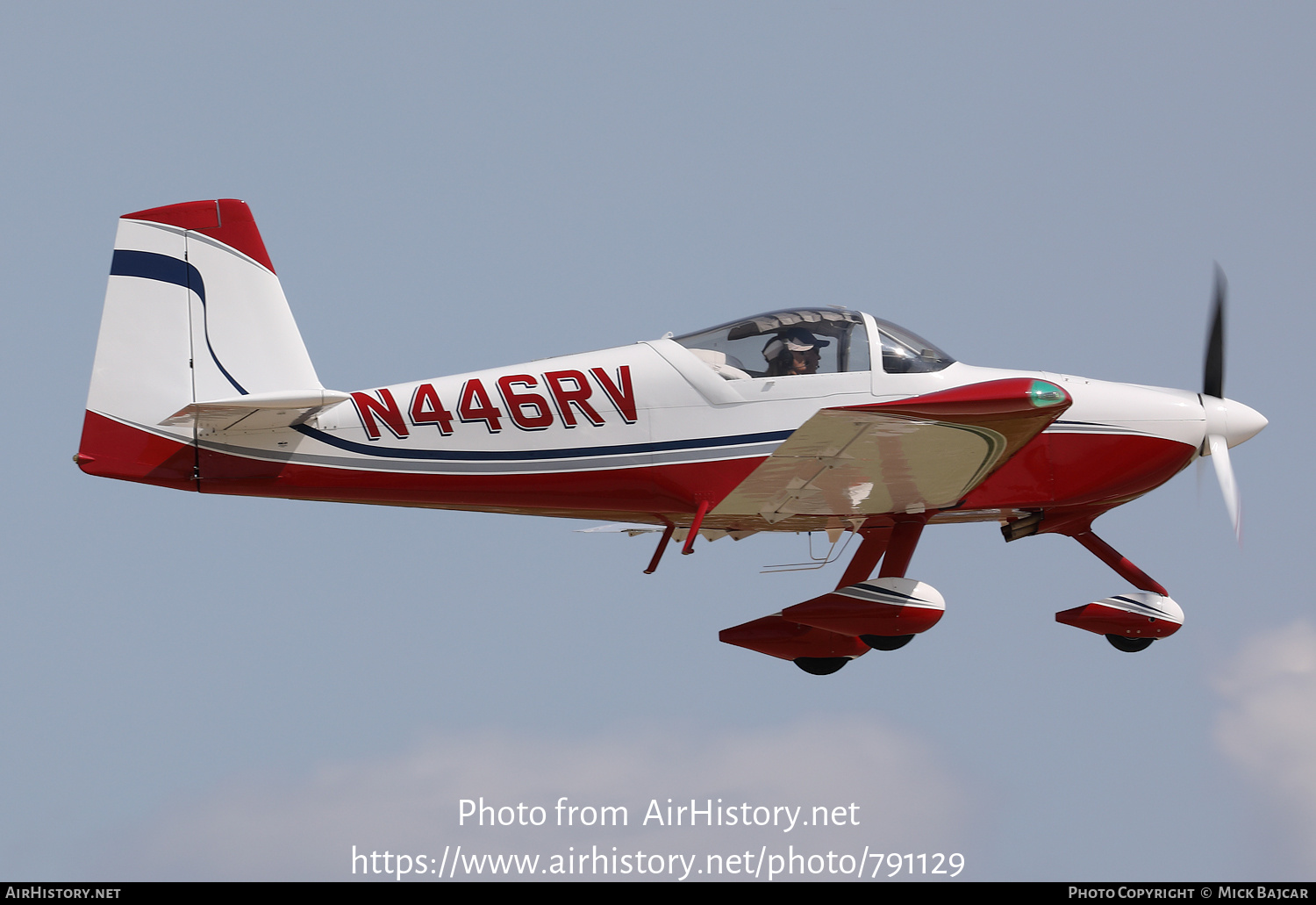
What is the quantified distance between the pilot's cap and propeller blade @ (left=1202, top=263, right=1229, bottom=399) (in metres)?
3.34

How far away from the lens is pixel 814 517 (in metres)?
11.3

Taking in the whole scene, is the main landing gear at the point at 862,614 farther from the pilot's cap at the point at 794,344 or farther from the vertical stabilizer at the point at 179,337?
the vertical stabilizer at the point at 179,337

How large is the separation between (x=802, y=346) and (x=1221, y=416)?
351 centimetres

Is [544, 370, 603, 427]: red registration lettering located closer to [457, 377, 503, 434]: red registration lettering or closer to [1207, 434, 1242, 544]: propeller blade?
[457, 377, 503, 434]: red registration lettering

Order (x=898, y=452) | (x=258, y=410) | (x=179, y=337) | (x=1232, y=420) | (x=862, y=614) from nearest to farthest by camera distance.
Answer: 1. (x=898, y=452)
2. (x=258, y=410)
3. (x=179, y=337)
4. (x=862, y=614)
5. (x=1232, y=420)

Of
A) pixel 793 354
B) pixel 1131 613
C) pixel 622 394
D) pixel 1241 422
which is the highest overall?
pixel 793 354

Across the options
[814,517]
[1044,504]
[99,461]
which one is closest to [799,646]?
[814,517]

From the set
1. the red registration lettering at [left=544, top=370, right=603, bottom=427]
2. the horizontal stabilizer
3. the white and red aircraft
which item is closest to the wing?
the white and red aircraft

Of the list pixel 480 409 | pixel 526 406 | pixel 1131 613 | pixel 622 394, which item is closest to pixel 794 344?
pixel 622 394

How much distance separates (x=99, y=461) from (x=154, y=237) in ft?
5.94

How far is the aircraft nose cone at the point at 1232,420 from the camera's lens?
36.5 feet

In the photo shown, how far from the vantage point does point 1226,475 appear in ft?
35.9

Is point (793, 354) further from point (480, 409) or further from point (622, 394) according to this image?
point (480, 409)

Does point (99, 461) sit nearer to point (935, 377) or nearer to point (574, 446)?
point (574, 446)
